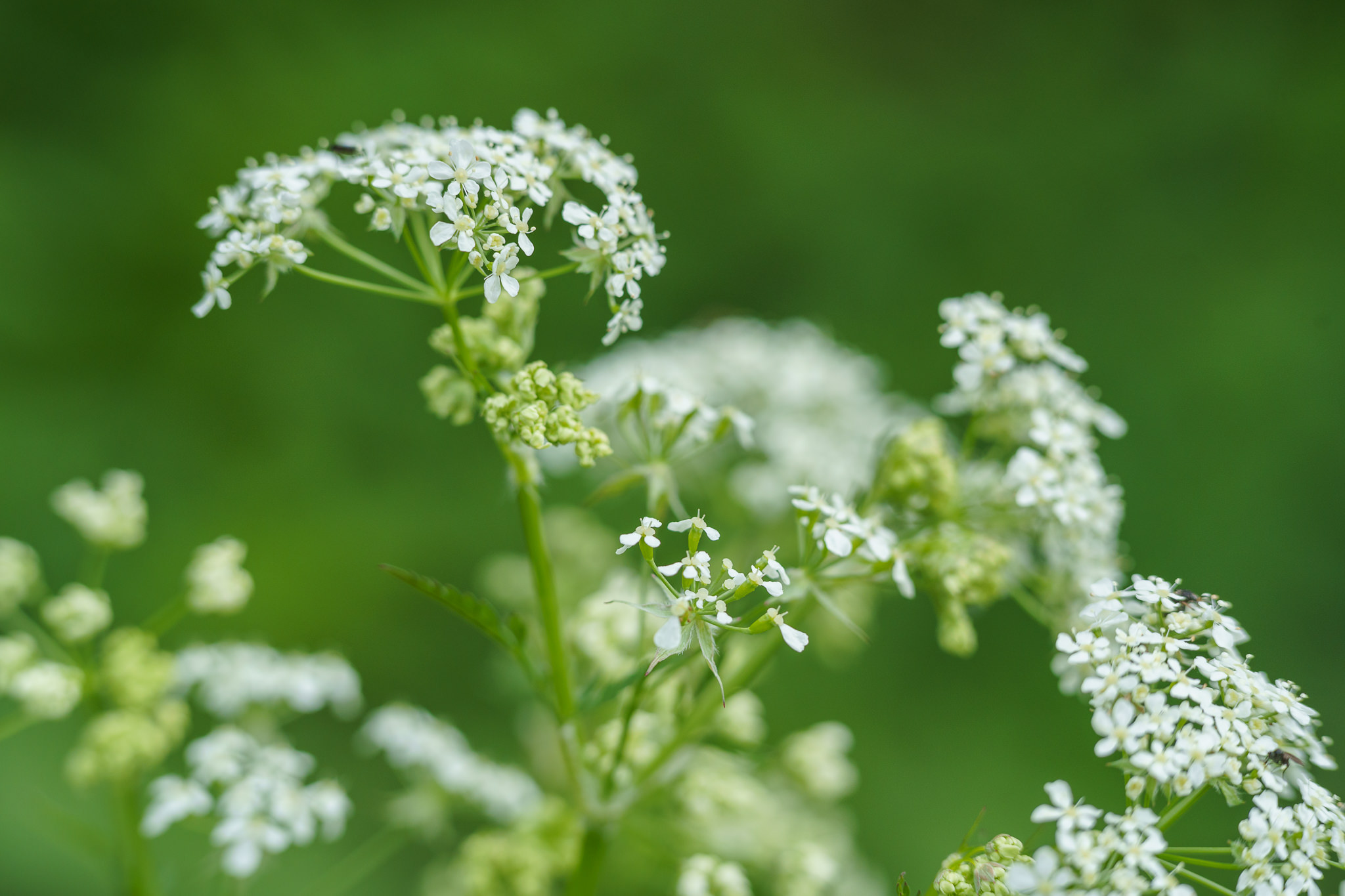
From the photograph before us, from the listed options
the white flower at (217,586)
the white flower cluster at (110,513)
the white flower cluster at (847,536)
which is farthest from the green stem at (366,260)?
the white flower cluster at (110,513)

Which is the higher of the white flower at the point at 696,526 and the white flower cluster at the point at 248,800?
the white flower at the point at 696,526

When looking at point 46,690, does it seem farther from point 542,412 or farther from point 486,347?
point 542,412

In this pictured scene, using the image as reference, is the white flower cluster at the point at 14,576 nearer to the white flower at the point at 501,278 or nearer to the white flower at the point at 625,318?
the white flower at the point at 501,278

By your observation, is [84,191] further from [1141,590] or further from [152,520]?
[1141,590]

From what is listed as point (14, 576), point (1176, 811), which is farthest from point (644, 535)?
point (14, 576)

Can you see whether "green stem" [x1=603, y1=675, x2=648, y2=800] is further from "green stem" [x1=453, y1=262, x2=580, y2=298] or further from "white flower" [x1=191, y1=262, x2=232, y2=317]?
"white flower" [x1=191, y1=262, x2=232, y2=317]

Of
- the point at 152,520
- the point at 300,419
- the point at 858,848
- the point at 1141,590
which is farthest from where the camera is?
the point at 300,419

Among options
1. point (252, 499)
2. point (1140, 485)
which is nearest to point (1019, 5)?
point (1140, 485)
